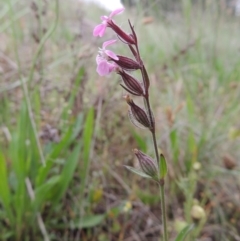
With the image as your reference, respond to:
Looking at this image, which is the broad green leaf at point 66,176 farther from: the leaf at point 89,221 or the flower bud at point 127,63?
the flower bud at point 127,63

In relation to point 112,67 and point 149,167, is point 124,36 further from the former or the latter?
point 149,167

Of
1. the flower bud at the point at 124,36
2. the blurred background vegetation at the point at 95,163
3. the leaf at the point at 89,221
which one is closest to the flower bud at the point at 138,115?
the flower bud at the point at 124,36

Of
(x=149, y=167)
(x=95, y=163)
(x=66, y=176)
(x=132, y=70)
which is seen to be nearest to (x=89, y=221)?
(x=66, y=176)

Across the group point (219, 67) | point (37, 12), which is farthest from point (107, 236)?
point (219, 67)

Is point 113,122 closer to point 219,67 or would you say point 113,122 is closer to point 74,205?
point 74,205

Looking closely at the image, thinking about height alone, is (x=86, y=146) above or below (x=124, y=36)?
below
